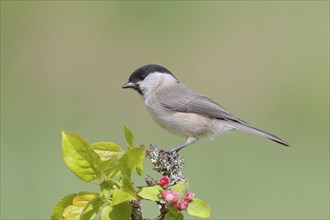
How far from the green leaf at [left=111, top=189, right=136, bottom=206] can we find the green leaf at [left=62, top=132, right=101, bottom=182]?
7 centimetres

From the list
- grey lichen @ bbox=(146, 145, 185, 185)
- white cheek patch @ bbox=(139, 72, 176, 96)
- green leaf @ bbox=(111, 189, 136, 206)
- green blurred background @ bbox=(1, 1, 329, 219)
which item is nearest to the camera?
green leaf @ bbox=(111, 189, 136, 206)

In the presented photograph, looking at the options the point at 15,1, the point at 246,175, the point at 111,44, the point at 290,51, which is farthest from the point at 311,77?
the point at 15,1

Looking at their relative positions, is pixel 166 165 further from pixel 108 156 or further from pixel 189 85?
pixel 189 85

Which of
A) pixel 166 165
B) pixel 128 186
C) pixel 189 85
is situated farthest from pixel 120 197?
pixel 189 85

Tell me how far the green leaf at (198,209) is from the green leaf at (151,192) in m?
0.06

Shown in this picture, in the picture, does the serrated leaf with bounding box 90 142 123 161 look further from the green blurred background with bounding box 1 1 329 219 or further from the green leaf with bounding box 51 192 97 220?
the green blurred background with bounding box 1 1 329 219

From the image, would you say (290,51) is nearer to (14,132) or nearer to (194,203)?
(14,132)

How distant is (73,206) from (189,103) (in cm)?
248

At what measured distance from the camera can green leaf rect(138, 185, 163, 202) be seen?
1.42m

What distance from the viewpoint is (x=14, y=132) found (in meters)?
7.58

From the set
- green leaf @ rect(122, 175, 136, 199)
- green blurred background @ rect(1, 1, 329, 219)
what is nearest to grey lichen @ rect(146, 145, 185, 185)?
green leaf @ rect(122, 175, 136, 199)

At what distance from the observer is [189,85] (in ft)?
30.8

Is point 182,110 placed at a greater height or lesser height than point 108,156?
greater

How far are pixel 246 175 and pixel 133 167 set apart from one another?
5.11m
